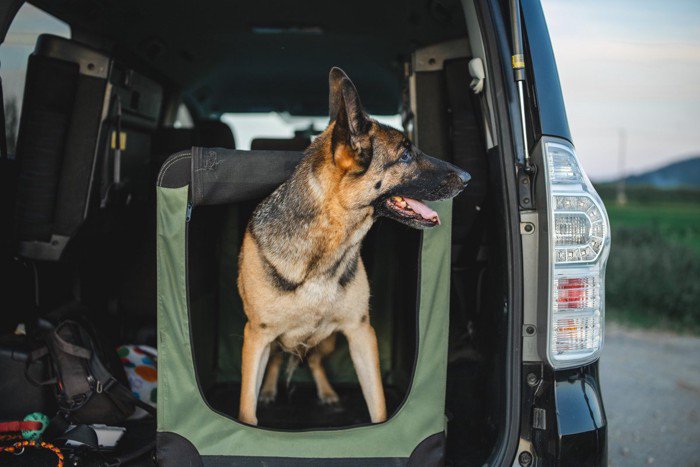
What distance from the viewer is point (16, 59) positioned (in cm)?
300

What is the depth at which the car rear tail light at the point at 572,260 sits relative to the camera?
1.78 meters

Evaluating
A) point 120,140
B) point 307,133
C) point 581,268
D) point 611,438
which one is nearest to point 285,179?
point 581,268

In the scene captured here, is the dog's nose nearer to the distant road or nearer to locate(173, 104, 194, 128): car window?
the distant road

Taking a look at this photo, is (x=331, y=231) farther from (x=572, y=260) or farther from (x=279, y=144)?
(x=279, y=144)

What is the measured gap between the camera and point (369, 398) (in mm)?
2508

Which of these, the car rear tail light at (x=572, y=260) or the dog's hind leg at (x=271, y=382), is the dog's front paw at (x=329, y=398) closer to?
the dog's hind leg at (x=271, y=382)

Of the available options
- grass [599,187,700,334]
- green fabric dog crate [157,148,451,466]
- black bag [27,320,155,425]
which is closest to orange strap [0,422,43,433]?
black bag [27,320,155,425]

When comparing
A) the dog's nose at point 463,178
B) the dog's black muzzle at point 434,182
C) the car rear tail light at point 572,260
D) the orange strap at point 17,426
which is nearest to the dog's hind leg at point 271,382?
the orange strap at point 17,426

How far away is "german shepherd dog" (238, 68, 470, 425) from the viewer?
233cm

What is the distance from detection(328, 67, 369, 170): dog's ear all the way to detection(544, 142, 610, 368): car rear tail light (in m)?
0.71

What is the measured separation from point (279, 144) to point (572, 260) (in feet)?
6.29

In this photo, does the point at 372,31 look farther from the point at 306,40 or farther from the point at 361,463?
the point at 361,463

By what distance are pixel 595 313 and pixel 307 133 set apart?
2912 mm

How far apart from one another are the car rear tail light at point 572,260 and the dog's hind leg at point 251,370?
1184mm
